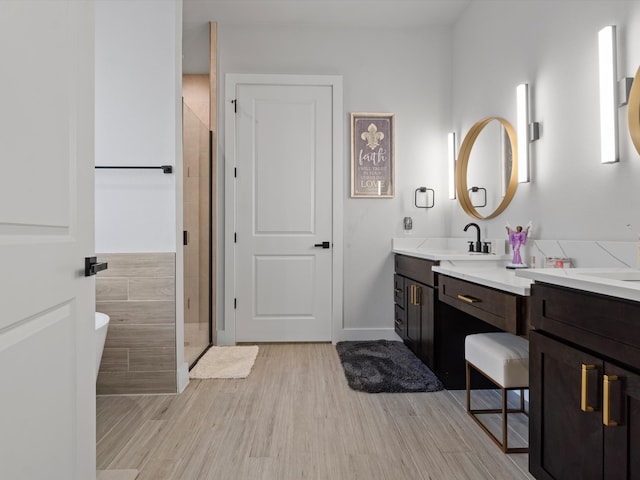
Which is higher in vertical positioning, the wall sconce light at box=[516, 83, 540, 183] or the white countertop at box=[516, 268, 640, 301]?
the wall sconce light at box=[516, 83, 540, 183]

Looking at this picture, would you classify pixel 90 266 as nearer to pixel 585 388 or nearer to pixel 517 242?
pixel 585 388

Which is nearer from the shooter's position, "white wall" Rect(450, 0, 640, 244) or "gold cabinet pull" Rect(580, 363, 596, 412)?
"gold cabinet pull" Rect(580, 363, 596, 412)

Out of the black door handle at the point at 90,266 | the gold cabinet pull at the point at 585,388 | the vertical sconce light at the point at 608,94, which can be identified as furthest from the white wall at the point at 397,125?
the black door handle at the point at 90,266

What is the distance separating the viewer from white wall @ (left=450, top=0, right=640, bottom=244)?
170 cm

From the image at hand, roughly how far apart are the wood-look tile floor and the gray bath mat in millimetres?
75

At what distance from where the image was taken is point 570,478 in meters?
1.22

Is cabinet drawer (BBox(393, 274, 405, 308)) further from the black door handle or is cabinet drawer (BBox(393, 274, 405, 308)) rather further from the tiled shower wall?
the black door handle

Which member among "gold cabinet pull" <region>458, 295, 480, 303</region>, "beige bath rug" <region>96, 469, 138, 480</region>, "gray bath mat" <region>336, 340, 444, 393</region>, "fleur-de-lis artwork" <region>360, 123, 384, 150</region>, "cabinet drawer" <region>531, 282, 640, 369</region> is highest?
"fleur-de-lis artwork" <region>360, 123, 384, 150</region>

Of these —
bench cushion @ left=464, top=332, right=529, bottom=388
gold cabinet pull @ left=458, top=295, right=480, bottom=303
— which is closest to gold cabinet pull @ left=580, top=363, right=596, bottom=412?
bench cushion @ left=464, top=332, right=529, bottom=388

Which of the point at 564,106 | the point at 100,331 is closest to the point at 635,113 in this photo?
the point at 564,106

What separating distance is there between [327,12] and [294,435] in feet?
10.3

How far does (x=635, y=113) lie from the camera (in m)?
1.58

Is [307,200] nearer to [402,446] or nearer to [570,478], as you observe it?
[402,446]

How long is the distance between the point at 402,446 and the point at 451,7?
3267mm
